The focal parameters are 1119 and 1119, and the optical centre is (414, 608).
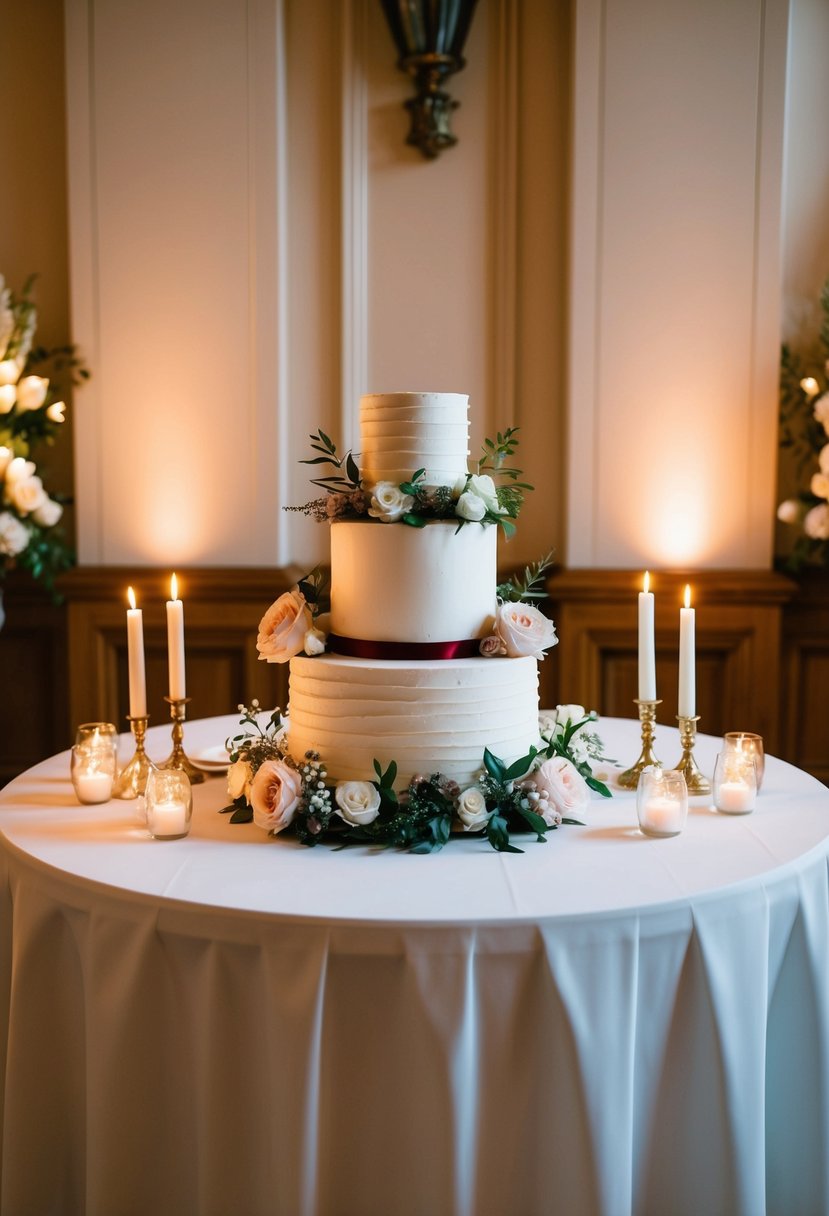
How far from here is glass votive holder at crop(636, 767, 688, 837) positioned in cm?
222

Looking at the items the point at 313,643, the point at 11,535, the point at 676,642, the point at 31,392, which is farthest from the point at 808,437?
the point at 11,535

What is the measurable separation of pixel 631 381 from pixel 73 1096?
11.0 feet

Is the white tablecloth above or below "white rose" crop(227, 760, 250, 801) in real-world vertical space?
below

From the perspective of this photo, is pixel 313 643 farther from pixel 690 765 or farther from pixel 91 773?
pixel 690 765

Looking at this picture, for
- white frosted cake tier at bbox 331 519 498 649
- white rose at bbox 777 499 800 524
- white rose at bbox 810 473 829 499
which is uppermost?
white rose at bbox 810 473 829 499

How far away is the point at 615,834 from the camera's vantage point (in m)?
2.26

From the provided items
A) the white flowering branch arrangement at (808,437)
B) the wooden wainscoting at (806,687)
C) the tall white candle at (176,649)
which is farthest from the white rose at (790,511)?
the tall white candle at (176,649)

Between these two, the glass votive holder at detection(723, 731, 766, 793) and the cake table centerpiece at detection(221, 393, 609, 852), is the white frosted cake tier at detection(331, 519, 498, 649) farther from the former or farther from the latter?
the glass votive holder at detection(723, 731, 766, 793)

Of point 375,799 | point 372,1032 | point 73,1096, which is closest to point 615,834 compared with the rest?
point 375,799

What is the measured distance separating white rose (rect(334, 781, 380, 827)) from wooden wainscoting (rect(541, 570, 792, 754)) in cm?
243

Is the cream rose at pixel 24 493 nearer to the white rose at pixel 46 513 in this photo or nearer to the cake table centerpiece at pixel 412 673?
the white rose at pixel 46 513

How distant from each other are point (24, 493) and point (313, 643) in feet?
7.26

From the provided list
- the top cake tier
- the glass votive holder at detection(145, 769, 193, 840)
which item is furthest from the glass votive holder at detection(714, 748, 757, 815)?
the glass votive holder at detection(145, 769, 193, 840)

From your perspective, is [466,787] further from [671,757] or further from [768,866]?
[671,757]
